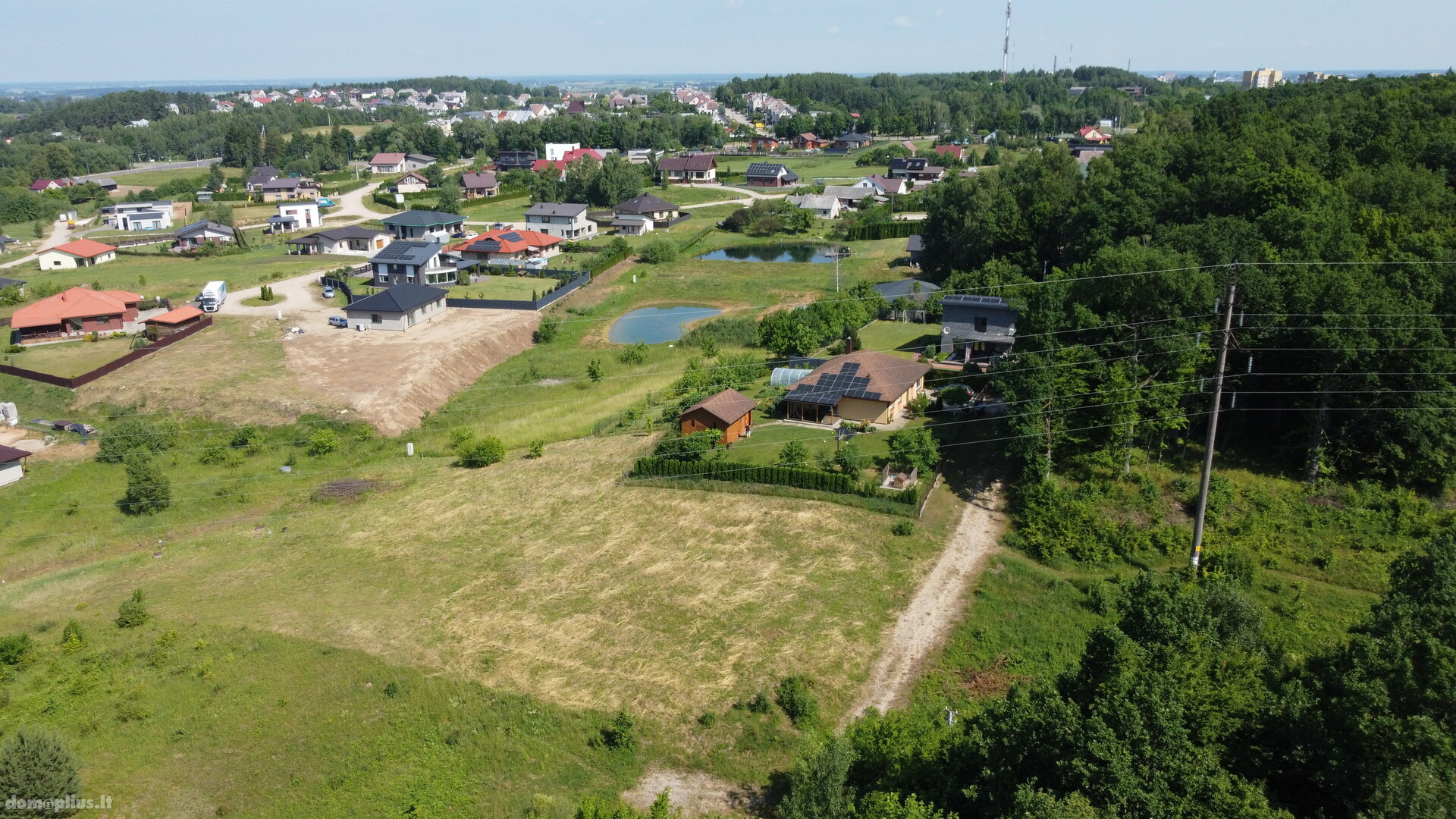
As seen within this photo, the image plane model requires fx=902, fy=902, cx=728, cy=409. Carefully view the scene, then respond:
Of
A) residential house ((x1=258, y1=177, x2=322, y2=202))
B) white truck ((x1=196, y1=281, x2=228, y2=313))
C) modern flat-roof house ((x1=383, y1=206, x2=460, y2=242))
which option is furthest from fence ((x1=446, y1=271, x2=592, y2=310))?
residential house ((x1=258, y1=177, x2=322, y2=202))

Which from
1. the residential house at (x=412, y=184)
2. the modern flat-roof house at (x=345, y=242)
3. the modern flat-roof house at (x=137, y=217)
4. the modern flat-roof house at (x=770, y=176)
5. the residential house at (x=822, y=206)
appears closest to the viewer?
the modern flat-roof house at (x=345, y=242)

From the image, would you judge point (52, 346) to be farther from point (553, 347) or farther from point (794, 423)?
point (794, 423)

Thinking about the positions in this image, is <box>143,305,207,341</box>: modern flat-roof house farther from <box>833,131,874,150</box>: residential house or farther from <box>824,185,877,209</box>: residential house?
<box>833,131,874,150</box>: residential house

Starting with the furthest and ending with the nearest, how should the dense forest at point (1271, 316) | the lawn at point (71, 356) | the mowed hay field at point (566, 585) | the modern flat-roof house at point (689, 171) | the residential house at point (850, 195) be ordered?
1. the modern flat-roof house at point (689, 171)
2. the residential house at point (850, 195)
3. the lawn at point (71, 356)
4. the dense forest at point (1271, 316)
5. the mowed hay field at point (566, 585)

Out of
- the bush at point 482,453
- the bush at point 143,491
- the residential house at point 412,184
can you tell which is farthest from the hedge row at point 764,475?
the residential house at point 412,184

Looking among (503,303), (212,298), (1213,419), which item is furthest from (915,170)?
(1213,419)

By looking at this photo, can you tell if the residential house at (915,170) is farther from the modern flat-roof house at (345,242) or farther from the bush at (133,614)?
the bush at (133,614)
